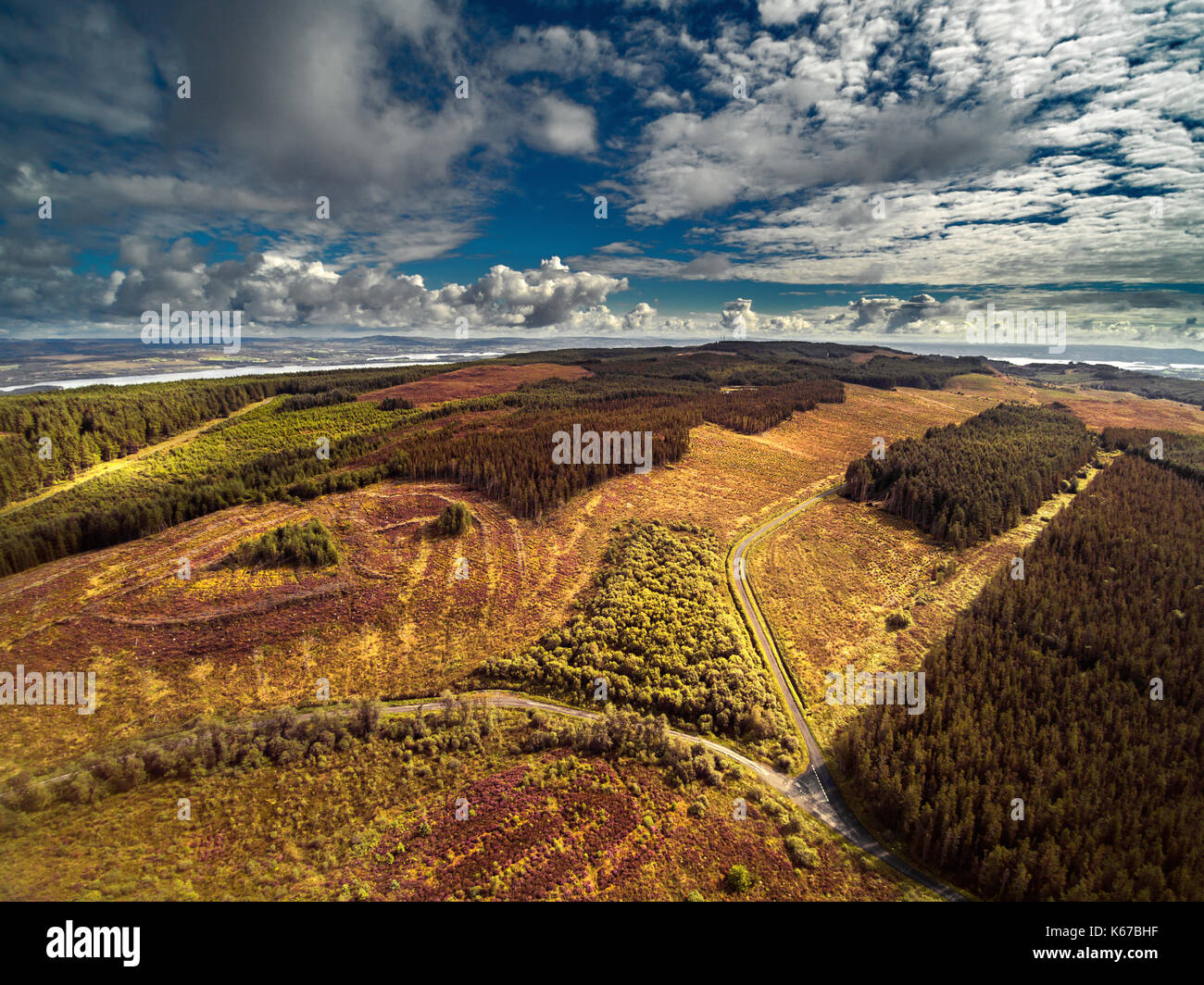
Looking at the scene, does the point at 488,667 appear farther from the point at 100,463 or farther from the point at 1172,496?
the point at 1172,496

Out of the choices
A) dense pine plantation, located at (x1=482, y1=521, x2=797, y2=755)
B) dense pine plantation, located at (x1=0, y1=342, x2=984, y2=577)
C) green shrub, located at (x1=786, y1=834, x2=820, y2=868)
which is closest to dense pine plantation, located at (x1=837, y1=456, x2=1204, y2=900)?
green shrub, located at (x1=786, y1=834, x2=820, y2=868)

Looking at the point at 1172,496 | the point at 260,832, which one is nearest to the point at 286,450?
the point at 260,832

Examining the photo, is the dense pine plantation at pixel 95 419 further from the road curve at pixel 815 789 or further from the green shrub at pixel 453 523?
the road curve at pixel 815 789

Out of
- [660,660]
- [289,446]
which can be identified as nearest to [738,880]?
[660,660]

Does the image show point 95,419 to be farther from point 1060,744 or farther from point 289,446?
point 1060,744

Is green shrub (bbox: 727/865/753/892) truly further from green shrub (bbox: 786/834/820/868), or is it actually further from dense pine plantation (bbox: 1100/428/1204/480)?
dense pine plantation (bbox: 1100/428/1204/480)
